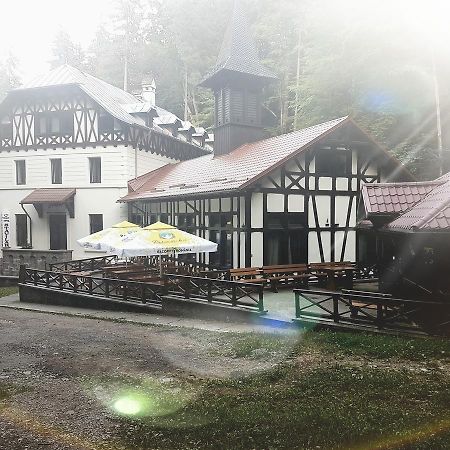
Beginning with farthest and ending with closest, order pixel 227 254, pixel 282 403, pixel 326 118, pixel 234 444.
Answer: pixel 326 118, pixel 227 254, pixel 282 403, pixel 234 444

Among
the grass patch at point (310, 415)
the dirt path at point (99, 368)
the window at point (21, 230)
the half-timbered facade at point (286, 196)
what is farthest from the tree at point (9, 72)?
the grass patch at point (310, 415)

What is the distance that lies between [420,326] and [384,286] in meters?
2.77

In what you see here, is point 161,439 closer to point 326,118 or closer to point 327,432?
point 327,432

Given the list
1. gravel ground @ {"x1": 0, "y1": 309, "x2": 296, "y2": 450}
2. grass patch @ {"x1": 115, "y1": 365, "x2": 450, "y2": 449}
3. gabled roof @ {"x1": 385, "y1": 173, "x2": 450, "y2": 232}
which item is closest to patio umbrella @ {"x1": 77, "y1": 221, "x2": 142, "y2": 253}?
gravel ground @ {"x1": 0, "y1": 309, "x2": 296, "y2": 450}

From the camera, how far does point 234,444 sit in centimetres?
540

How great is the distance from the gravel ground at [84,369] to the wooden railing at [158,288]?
1.96m

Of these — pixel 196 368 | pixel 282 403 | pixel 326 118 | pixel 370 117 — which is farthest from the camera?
pixel 326 118

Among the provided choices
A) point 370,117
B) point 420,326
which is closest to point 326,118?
point 370,117

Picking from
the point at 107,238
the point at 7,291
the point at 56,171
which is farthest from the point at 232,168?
the point at 56,171

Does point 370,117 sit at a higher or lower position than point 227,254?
higher

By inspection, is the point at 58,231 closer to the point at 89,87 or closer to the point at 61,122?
the point at 61,122

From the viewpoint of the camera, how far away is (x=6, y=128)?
1174 inches

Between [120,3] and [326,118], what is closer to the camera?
[326,118]

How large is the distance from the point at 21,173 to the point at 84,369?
24.4 meters
